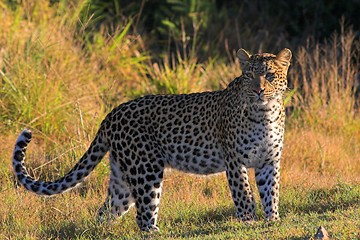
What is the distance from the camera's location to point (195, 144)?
880cm

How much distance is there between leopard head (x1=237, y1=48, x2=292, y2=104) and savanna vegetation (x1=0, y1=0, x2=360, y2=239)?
1131 millimetres

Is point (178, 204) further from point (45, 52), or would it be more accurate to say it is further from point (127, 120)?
point (45, 52)

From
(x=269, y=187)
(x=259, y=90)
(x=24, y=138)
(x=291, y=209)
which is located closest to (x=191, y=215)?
(x=269, y=187)

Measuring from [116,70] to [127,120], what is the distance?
5.68 m

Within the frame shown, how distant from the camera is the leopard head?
8305 mm

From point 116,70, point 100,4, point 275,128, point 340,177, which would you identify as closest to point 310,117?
point 340,177

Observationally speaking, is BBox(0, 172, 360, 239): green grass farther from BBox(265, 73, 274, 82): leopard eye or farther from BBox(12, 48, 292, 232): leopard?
BBox(265, 73, 274, 82): leopard eye

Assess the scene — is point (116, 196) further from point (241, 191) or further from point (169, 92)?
point (169, 92)

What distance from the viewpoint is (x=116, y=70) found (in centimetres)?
1434

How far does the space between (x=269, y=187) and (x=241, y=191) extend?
32 centimetres

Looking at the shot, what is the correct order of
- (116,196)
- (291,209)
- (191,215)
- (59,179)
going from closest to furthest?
(59,179) < (116,196) < (191,215) < (291,209)

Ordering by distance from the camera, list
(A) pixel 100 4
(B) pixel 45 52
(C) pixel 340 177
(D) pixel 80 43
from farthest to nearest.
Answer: (A) pixel 100 4 < (D) pixel 80 43 < (B) pixel 45 52 < (C) pixel 340 177

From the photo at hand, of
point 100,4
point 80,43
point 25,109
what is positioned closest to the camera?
point 25,109

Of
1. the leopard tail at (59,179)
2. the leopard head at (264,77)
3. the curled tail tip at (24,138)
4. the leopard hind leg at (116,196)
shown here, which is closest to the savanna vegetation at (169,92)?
the leopard hind leg at (116,196)
